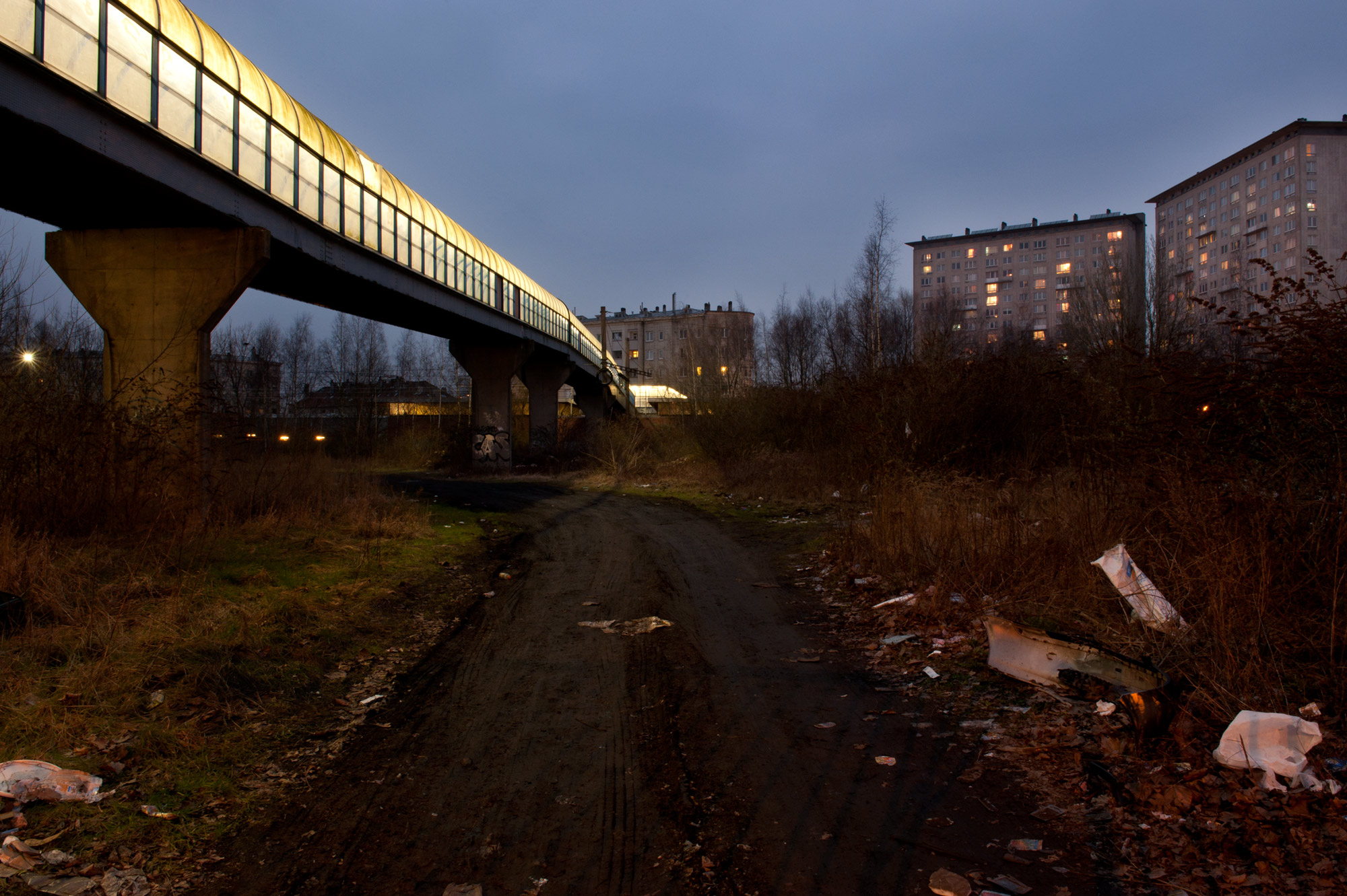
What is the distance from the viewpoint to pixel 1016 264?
103312 mm

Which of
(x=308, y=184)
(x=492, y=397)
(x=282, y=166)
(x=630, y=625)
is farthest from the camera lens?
(x=492, y=397)

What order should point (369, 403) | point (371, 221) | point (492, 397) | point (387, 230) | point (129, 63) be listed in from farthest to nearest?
point (369, 403) → point (492, 397) → point (387, 230) → point (371, 221) → point (129, 63)

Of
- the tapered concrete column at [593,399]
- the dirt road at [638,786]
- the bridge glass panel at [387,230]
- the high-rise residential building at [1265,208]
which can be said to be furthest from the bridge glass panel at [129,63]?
the high-rise residential building at [1265,208]

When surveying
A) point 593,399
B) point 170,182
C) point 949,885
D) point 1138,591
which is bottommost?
point 949,885

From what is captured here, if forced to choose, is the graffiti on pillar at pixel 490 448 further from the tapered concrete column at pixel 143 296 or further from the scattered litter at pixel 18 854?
the scattered litter at pixel 18 854

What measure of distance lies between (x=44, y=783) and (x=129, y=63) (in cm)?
1108

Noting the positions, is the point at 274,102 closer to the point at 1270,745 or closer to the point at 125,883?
the point at 125,883

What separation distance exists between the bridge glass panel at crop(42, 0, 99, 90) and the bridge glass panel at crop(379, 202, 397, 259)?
369 inches

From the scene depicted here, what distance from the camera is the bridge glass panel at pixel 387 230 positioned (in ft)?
63.5

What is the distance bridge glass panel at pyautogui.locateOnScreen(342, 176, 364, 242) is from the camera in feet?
57.4

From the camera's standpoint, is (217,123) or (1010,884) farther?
(217,123)

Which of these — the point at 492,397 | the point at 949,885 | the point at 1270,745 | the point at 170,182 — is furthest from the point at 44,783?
the point at 492,397

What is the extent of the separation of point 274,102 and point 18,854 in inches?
585

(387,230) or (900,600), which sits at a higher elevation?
(387,230)
